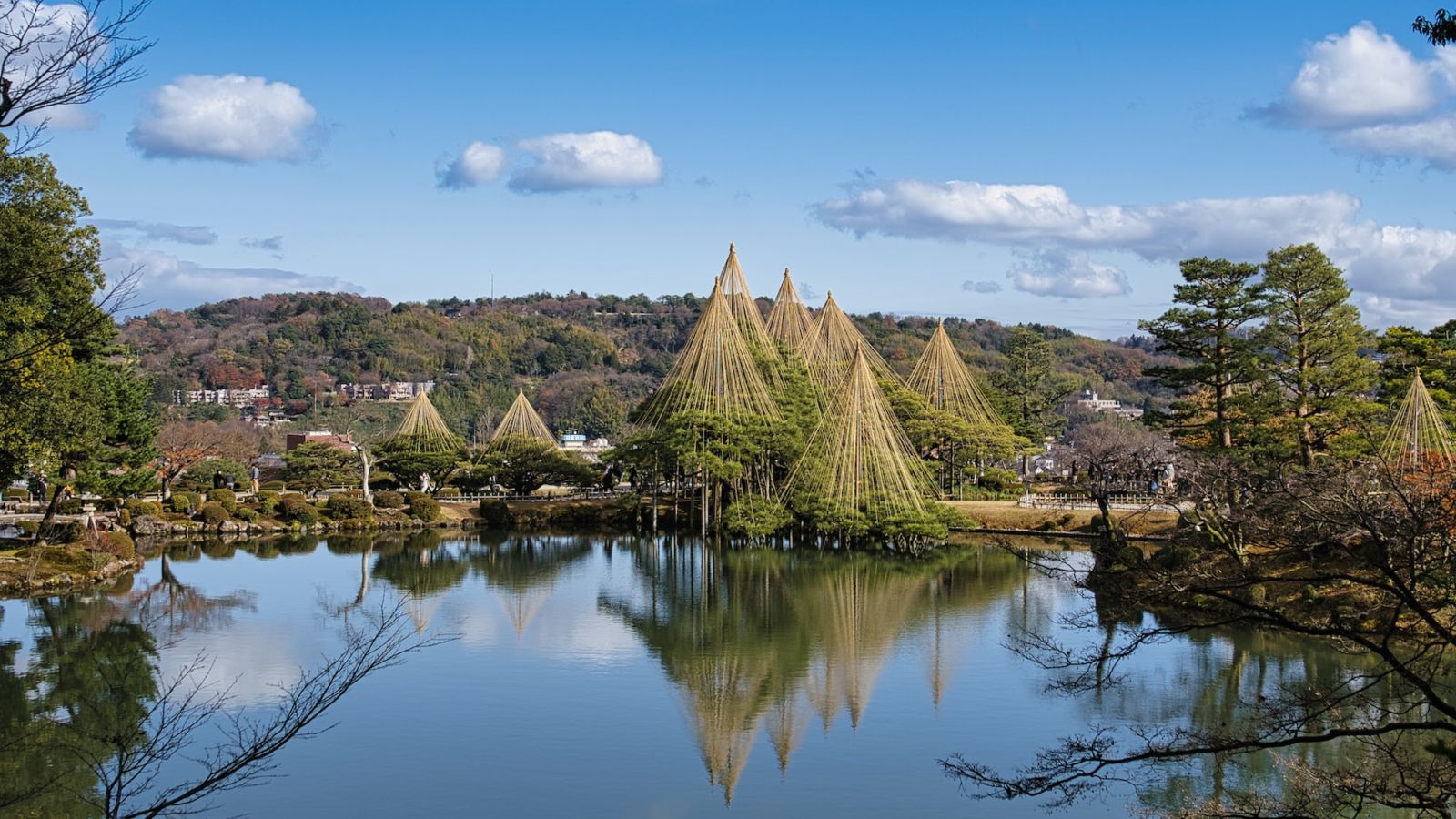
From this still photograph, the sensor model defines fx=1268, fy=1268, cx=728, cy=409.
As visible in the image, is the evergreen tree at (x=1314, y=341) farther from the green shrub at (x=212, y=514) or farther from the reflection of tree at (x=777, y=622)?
the green shrub at (x=212, y=514)

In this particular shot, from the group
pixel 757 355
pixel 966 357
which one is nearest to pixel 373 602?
pixel 757 355

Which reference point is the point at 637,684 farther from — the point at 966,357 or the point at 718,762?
the point at 966,357

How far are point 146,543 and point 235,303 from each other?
98.9 metres

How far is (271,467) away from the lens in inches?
2138

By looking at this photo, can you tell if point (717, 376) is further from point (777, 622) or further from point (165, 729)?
point (165, 729)

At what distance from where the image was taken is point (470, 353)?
9994cm

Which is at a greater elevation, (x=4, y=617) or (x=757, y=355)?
(x=757, y=355)

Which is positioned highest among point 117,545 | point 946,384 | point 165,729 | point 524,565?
point 946,384

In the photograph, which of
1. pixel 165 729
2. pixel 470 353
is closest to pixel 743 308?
pixel 165 729

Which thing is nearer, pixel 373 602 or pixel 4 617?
pixel 4 617

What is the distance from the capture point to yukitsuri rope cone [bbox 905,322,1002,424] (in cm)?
4244

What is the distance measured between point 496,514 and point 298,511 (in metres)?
6.10

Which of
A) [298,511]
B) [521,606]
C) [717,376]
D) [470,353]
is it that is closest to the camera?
[521,606]

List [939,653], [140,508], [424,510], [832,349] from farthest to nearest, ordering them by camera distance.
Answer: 1. [832,349]
2. [424,510]
3. [140,508]
4. [939,653]
